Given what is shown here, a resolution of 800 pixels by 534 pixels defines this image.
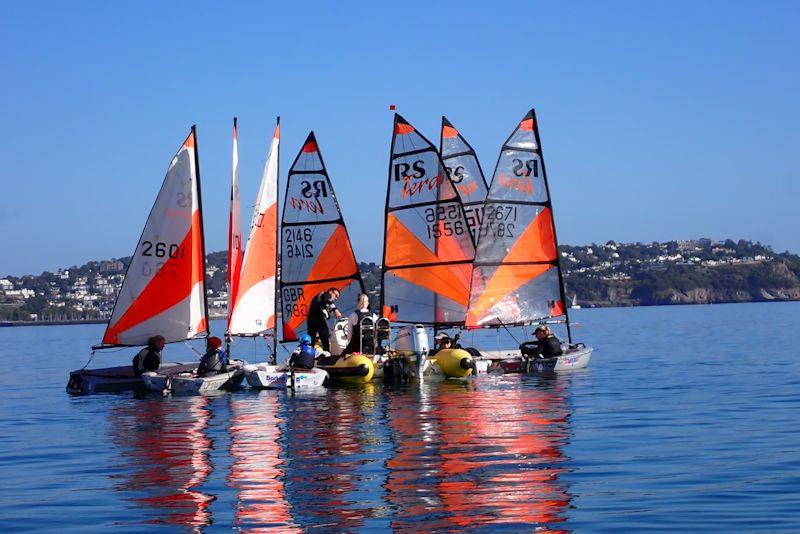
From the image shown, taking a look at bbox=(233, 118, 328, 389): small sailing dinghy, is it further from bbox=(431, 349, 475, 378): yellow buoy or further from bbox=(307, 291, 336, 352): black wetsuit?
bbox=(431, 349, 475, 378): yellow buoy

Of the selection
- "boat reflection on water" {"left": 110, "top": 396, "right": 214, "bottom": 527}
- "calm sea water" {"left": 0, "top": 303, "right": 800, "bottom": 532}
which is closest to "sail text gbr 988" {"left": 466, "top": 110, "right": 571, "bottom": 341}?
"calm sea water" {"left": 0, "top": 303, "right": 800, "bottom": 532}

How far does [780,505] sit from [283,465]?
7.39 m

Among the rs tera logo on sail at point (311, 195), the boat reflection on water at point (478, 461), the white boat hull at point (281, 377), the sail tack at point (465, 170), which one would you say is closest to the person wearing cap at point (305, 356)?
the white boat hull at point (281, 377)

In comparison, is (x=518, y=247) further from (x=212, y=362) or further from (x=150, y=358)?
(x=150, y=358)

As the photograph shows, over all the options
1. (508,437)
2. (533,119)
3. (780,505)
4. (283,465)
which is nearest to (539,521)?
(780,505)

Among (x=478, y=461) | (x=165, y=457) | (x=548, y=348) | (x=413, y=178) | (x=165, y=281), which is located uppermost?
(x=413, y=178)

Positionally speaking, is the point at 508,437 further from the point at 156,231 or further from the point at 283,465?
the point at 156,231

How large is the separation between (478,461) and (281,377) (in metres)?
14.1

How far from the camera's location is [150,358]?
32.4 m

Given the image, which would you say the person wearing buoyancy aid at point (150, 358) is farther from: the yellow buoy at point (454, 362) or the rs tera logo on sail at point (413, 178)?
the rs tera logo on sail at point (413, 178)

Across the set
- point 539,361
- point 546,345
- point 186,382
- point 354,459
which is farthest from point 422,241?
point 354,459

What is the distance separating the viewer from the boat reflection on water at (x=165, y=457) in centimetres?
1480

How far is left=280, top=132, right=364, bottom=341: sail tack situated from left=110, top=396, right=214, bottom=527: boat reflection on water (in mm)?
9349

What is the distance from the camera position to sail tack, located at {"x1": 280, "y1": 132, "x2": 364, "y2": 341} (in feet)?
128
